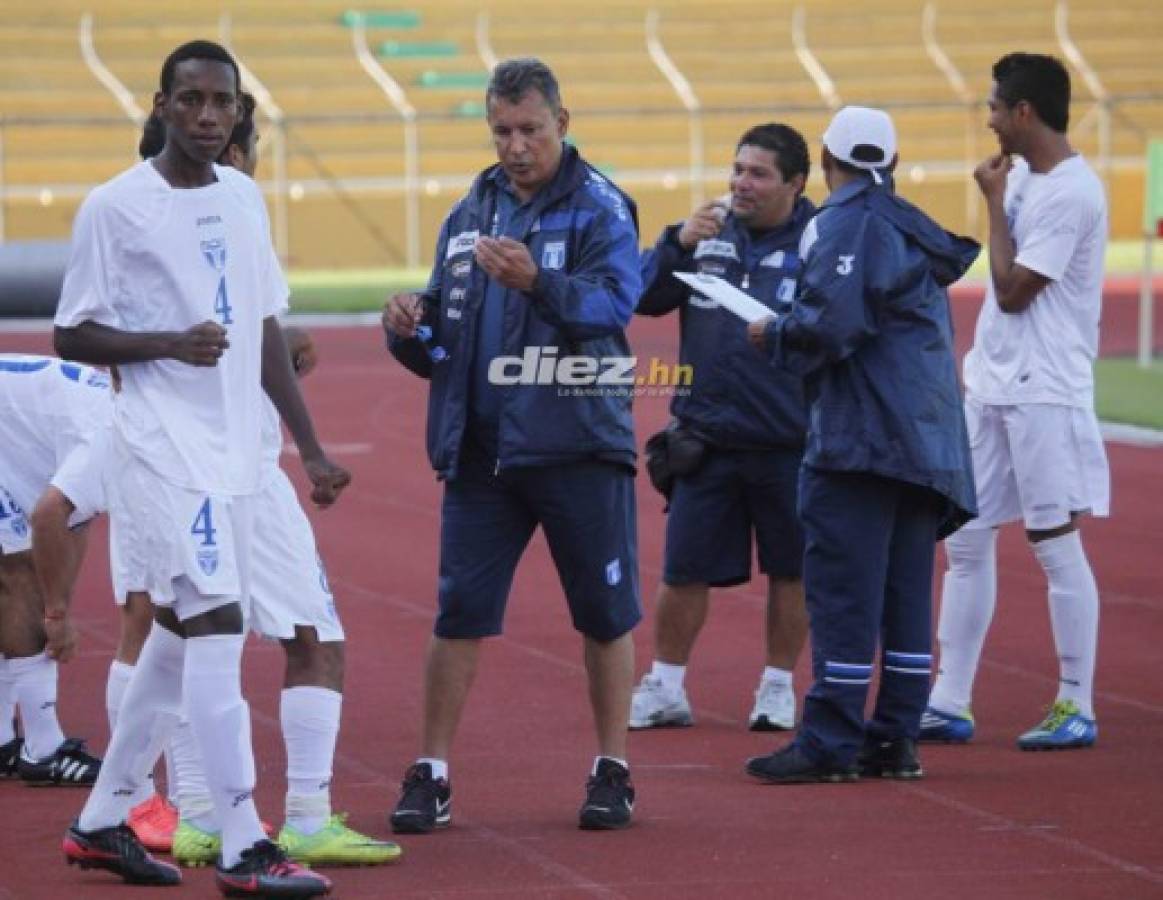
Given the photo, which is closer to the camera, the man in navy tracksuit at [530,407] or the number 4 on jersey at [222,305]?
the number 4 on jersey at [222,305]

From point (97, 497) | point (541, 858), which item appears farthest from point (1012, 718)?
point (97, 497)

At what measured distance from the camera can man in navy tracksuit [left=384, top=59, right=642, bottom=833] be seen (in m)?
7.77

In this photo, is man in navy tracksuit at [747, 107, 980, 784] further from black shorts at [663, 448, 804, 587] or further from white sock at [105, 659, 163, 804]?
white sock at [105, 659, 163, 804]

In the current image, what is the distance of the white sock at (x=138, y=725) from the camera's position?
6977 mm

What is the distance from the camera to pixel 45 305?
10.0 m

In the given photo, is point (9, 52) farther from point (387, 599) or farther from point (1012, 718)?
point (1012, 718)

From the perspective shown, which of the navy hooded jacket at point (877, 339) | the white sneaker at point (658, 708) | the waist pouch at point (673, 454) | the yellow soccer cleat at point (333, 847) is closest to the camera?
the yellow soccer cleat at point (333, 847)

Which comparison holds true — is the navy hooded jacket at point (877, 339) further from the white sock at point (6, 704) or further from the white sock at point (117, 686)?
the white sock at point (6, 704)

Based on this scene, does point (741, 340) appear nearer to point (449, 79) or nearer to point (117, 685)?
point (117, 685)

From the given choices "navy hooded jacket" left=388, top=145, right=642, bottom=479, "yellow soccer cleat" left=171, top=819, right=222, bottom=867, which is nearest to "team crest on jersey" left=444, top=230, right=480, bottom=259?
"navy hooded jacket" left=388, top=145, right=642, bottom=479

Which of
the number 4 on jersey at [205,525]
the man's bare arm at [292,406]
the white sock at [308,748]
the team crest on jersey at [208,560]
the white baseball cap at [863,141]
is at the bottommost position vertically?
the white sock at [308,748]

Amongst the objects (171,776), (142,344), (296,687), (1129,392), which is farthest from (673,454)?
(1129,392)

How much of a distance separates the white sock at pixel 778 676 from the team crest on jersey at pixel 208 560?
3.37 metres

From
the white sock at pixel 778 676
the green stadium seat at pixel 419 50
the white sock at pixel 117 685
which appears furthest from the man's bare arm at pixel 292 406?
the green stadium seat at pixel 419 50
